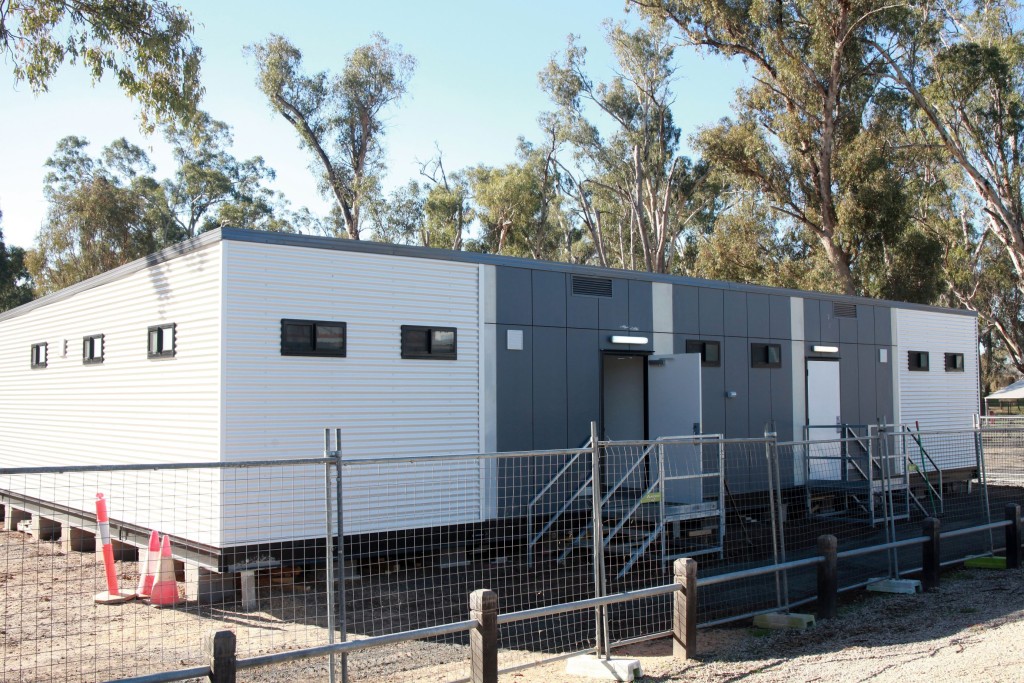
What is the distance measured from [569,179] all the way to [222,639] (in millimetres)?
37260

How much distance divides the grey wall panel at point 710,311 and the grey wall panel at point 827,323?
269 cm

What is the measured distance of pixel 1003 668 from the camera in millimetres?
6047

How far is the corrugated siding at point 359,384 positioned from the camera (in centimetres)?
927

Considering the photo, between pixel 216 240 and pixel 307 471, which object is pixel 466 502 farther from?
pixel 216 240

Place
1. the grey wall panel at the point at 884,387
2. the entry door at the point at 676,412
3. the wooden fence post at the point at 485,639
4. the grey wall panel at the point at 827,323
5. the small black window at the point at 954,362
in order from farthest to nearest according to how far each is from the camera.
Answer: the small black window at the point at 954,362 < the grey wall panel at the point at 884,387 < the grey wall panel at the point at 827,323 < the entry door at the point at 676,412 < the wooden fence post at the point at 485,639

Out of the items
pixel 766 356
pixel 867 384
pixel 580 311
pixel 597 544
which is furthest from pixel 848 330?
→ pixel 597 544

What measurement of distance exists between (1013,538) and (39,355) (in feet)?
46.0

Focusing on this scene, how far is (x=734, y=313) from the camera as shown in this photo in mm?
14180

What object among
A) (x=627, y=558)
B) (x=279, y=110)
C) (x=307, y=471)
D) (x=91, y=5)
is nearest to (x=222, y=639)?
(x=307, y=471)

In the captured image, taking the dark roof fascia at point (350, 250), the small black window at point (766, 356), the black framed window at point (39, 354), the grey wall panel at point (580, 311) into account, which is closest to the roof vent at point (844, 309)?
the dark roof fascia at point (350, 250)

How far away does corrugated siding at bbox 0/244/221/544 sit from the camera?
930 cm

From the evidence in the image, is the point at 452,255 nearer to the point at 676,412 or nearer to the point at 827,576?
the point at 676,412

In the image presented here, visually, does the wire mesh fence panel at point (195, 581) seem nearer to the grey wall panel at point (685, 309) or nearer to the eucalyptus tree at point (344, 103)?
the grey wall panel at point (685, 309)

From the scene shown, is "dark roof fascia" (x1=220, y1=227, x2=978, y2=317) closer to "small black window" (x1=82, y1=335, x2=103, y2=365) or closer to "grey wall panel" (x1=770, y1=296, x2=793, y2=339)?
"grey wall panel" (x1=770, y1=296, x2=793, y2=339)
